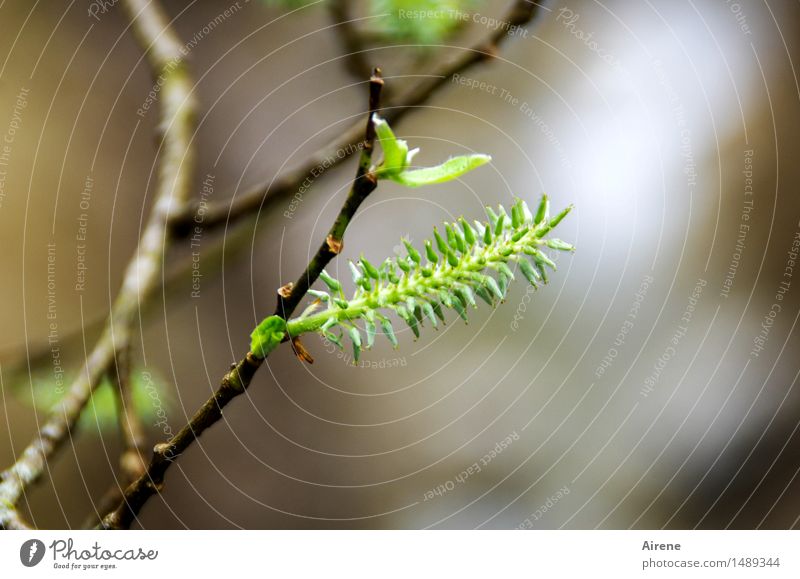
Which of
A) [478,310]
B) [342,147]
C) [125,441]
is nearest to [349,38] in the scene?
[342,147]

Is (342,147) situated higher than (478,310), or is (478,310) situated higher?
(342,147)

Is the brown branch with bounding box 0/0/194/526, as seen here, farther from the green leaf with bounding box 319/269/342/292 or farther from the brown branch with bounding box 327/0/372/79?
the green leaf with bounding box 319/269/342/292

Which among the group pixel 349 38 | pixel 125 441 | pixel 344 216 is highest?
pixel 349 38

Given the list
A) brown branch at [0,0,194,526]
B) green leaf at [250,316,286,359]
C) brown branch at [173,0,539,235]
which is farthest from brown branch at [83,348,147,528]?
green leaf at [250,316,286,359]

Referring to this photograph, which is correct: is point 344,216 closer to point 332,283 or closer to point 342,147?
point 332,283

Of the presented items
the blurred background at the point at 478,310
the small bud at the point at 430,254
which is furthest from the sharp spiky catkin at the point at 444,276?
the blurred background at the point at 478,310

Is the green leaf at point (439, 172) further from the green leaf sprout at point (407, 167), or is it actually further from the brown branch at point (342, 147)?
the brown branch at point (342, 147)

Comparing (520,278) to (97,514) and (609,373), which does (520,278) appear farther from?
(97,514)
